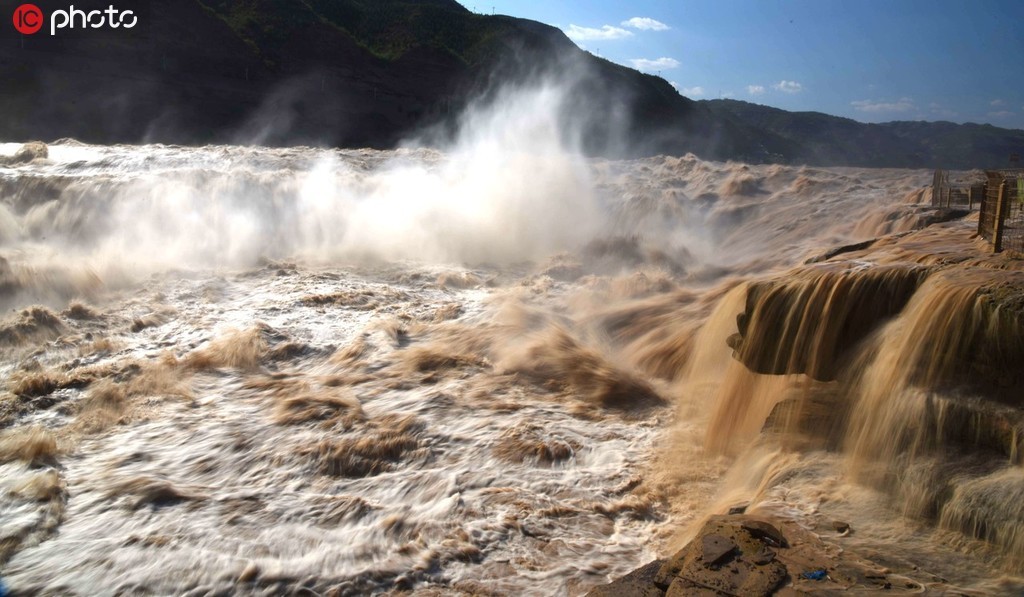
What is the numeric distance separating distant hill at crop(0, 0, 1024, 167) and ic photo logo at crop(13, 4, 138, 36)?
619mm

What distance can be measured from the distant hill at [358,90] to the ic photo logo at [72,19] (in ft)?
2.03

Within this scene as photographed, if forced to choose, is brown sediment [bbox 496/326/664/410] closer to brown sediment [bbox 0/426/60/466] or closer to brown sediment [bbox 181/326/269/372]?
brown sediment [bbox 181/326/269/372]

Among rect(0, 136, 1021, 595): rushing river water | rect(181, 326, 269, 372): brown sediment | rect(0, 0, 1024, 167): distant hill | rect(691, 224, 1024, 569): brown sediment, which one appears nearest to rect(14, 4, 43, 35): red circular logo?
rect(0, 0, 1024, 167): distant hill

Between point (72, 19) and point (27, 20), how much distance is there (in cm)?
227

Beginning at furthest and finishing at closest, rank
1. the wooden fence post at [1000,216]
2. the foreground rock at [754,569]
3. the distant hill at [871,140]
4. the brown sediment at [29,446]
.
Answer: the distant hill at [871,140] < the wooden fence post at [1000,216] < the brown sediment at [29,446] < the foreground rock at [754,569]

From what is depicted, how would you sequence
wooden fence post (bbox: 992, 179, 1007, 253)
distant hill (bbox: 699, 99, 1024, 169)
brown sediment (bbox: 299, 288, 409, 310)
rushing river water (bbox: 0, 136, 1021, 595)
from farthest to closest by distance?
distant hill (bbox: 699, 99, 1024, 169), brown sediment (bbox: 299, 288, 409, 310), wooden fence post (bbox: 992, 179, 1007, 253), rushing river water (bbox: 0, 136, 1021, 595)

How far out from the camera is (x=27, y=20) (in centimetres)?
2941

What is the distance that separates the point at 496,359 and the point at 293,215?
7587 mm

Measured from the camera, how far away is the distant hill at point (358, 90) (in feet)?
95.7

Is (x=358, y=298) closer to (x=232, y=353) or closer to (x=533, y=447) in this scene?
(x=232, y=353)

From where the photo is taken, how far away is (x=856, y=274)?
5.71 m

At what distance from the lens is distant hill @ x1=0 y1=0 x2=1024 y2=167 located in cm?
2917

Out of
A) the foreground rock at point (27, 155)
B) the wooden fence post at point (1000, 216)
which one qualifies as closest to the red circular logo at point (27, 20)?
the foreground rock at point (27, 155)

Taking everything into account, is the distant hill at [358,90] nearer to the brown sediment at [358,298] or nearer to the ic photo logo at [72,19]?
the ic photo logo at [72,19]
